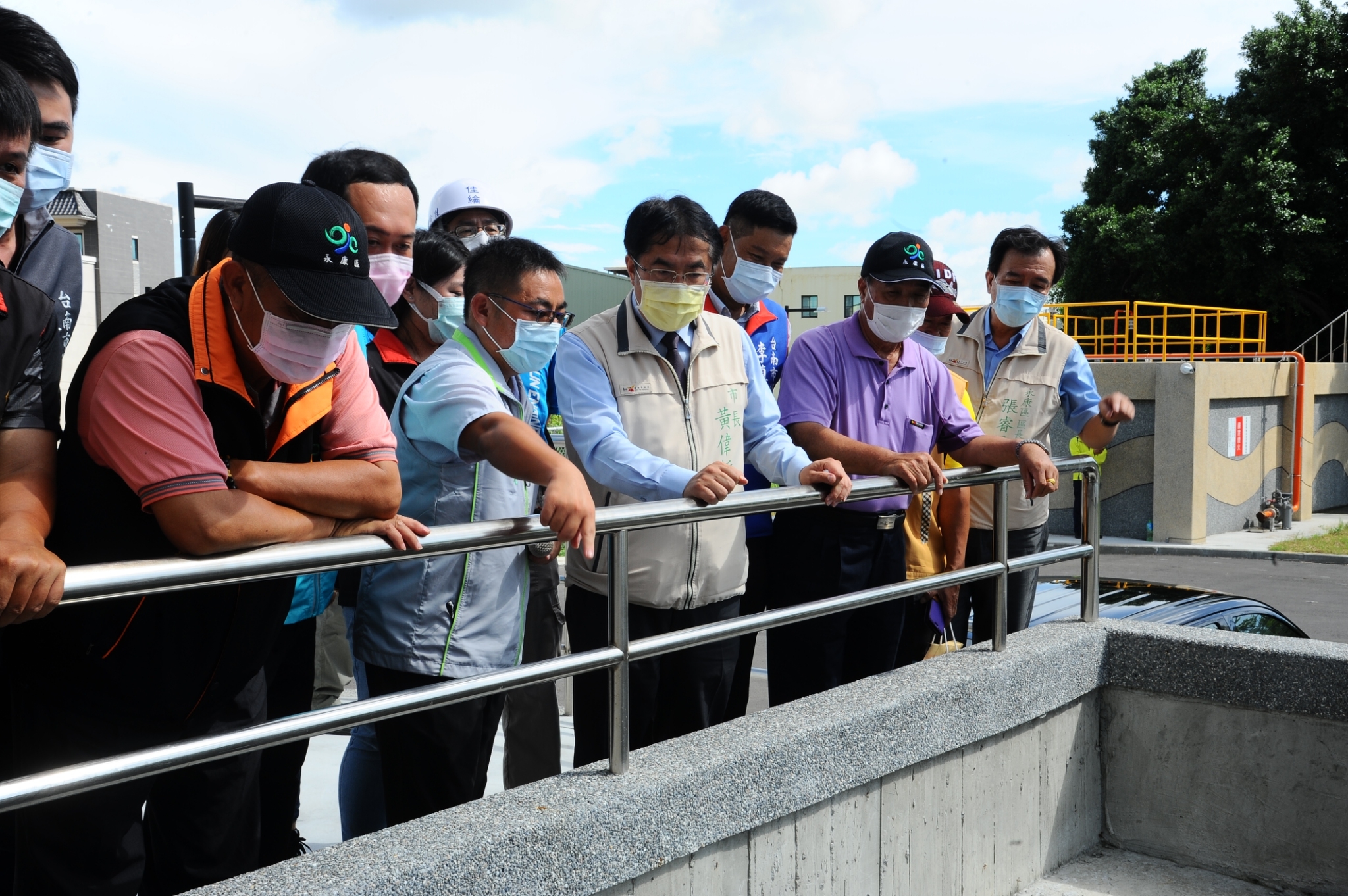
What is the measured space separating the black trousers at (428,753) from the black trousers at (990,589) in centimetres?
223

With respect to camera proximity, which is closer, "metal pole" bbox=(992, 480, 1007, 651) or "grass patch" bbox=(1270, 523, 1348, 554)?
"metal pole" bbox=(992, 480, 1007, 651)

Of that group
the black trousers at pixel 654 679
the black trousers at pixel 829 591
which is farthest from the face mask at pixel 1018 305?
the black trousers at pixel 654 679

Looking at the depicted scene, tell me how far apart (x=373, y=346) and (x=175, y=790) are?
1.55m

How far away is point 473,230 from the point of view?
14.0 feet

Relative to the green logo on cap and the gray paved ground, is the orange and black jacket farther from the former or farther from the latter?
the gray paved ground

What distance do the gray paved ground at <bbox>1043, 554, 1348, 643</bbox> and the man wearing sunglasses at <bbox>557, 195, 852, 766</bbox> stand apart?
8.02m

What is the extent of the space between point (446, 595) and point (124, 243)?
4356 centimetres

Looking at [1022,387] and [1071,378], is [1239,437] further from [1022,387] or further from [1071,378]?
[1022,387]

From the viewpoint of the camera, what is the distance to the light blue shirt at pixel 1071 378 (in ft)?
14.5

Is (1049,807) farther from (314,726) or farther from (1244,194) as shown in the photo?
(1244,194)

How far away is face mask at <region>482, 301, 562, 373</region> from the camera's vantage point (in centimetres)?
282

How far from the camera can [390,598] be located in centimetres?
256

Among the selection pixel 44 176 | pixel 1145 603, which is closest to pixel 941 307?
pixel 1145 603

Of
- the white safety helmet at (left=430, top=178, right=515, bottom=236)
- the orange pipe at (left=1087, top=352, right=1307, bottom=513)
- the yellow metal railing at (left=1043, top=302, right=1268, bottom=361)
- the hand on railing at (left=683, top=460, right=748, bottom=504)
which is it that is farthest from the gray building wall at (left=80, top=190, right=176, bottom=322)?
the hand on railing at (left=683, top=460, right=748, bottom=504)
